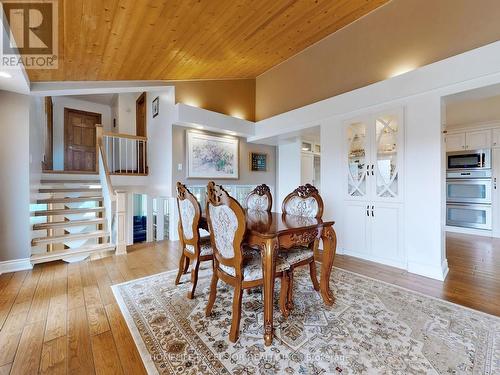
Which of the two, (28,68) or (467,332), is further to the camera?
(28,68)

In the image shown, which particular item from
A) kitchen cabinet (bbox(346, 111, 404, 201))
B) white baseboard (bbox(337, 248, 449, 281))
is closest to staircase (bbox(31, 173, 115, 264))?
kitchen cabinet (bbox(346, 111, 404, 201))

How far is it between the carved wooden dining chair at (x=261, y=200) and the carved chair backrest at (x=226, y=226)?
3.74ft

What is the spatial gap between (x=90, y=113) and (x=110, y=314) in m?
6.78

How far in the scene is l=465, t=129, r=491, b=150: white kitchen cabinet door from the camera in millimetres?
4691

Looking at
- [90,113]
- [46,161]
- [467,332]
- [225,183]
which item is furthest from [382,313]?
[90,113]

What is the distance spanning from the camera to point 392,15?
3100mm

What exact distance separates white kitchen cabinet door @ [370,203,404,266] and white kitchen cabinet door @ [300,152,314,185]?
2447mm

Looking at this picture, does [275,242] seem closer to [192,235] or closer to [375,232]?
[192,235]

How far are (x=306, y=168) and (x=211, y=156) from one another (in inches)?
92.7

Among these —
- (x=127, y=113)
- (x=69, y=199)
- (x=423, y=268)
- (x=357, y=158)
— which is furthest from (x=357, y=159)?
(x=127, y=113)

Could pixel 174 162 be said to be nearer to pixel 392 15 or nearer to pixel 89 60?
pixel 89 60

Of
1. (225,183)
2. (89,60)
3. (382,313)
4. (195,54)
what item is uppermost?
(195,54)

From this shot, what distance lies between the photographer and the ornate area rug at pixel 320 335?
1334 millimetres

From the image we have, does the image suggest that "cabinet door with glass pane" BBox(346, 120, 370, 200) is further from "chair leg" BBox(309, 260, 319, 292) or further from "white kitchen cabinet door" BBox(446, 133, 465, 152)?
"white kitchen cabinet door" BBox(446, 133, 465, 152)
